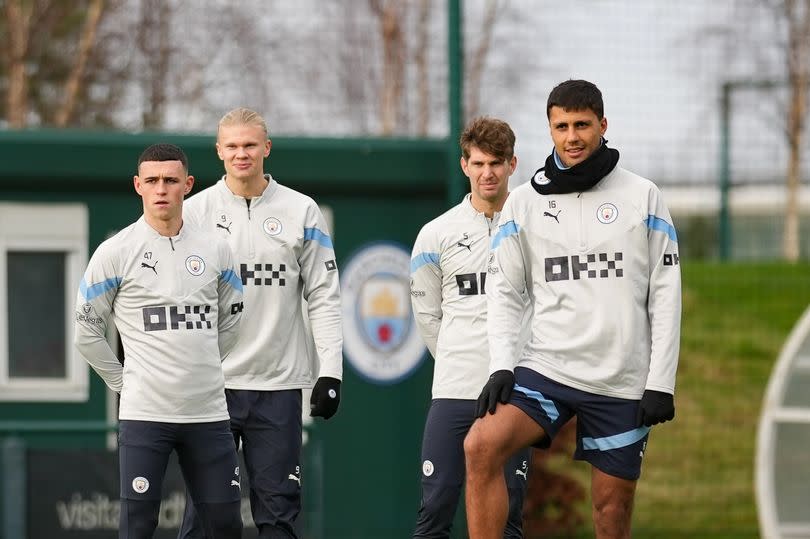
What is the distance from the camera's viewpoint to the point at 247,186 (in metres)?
6.80

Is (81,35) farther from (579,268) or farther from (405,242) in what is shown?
(579,268)

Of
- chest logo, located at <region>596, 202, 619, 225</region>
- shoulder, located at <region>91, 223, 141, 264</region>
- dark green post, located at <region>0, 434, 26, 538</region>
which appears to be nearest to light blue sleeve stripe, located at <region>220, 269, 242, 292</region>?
shoulder, located at <region>91, 223, 141, 264</region>

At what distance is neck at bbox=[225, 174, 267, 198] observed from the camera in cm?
680

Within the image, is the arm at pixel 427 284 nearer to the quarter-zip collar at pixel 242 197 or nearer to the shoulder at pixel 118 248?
the quarter-zip collar at pixel 242 197

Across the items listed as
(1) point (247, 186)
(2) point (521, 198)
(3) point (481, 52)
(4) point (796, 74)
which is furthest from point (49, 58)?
(2) point (521, 198)

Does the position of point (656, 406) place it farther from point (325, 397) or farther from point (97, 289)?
point (97, 289)

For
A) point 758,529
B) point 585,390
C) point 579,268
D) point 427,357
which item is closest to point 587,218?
point 579,268

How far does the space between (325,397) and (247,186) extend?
97 centimetres

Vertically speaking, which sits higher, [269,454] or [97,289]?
[97,289]

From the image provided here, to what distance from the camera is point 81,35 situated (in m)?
12.1

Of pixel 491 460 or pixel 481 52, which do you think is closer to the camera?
pixel 491 460

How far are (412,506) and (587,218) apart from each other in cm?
491

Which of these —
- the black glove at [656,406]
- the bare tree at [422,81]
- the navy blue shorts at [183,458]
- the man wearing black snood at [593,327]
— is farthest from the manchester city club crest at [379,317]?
the black glove at [656,406]

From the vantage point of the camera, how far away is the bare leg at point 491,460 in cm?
581
